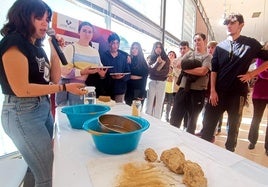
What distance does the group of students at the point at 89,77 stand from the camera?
91 centimetres

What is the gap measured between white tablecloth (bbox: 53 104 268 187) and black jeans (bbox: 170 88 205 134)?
1236 millimetres

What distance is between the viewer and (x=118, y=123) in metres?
0.92

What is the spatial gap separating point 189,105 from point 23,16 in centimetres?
180

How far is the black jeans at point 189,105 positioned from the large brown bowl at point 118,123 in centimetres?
144

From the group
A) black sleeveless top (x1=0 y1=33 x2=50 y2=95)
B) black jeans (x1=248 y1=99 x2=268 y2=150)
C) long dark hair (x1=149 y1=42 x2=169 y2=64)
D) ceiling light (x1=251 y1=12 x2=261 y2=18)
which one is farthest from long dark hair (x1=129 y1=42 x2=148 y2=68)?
ceiling light (x1=251 y1=12 x2=261 y2=18)

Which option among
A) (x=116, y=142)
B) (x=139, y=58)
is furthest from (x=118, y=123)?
(x=139, y=58)

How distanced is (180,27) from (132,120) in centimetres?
568

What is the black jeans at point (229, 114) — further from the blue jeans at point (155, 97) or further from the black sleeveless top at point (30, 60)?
the black sleeveless top at point (30, 60)

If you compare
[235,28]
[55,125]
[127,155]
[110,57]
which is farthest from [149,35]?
[127,155]

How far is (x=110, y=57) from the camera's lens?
239 centimetres

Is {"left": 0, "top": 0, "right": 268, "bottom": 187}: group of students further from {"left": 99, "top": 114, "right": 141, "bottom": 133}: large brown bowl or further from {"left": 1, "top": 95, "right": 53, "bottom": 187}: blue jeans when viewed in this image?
{"left": 99, "top": 114, "right": 141, "bottom": 133}: large brown bowl

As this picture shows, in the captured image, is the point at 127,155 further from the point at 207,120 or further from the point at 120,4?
the point at 120,4

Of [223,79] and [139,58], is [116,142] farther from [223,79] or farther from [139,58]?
[139,58]

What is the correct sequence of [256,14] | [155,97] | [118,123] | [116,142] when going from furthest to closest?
[256,14] < [155,97] < [118,123] < [116,142]
